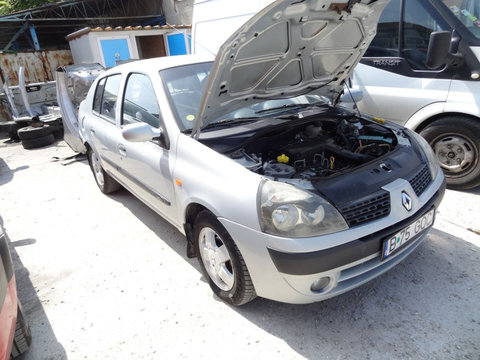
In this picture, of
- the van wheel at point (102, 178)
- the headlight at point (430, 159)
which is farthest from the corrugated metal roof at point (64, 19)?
the headlight at point (430, 159)

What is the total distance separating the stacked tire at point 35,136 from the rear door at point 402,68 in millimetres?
6490

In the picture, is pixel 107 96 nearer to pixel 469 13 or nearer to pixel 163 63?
pixel 163 63

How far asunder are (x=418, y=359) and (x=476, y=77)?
268 cm

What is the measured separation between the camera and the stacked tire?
7086 mm

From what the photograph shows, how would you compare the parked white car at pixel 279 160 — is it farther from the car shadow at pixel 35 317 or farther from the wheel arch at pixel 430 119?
the car shadow at pixel 35 317

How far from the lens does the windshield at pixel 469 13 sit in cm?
317

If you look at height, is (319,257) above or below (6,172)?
above

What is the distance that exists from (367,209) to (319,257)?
0.40m

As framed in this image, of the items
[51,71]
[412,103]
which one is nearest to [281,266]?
[412,103]

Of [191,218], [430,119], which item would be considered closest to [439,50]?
[430,119]

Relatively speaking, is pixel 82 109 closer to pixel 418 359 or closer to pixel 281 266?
pixel 281 266

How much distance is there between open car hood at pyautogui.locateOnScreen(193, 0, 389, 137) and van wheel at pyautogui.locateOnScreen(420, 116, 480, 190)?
119 cm

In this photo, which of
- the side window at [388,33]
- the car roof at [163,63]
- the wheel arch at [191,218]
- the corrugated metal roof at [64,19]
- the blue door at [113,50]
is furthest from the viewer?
the corrugated metal roof at [64,19]

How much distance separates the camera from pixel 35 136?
715cm
